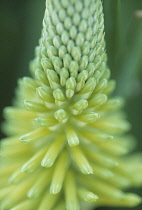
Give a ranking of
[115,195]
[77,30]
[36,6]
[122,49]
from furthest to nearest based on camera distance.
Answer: [36,6]
[122,49]
[115,195]
[77,30]

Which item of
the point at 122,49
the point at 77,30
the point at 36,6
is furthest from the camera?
the point at 36,6

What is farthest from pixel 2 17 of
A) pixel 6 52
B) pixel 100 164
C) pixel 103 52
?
pixel 100 164

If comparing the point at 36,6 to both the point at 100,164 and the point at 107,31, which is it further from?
the point at 100,164

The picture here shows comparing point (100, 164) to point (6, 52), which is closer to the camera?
point (100, 164)

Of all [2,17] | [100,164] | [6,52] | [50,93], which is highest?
[2,17]

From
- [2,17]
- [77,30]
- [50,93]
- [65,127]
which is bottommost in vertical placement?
[65,127]

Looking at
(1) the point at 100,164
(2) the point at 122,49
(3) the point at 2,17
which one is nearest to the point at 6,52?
(3) the point at 2,17

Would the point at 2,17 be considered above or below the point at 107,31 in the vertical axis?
above

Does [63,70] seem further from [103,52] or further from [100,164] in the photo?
[100,164]

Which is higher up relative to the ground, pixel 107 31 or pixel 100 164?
pixel 107 31
